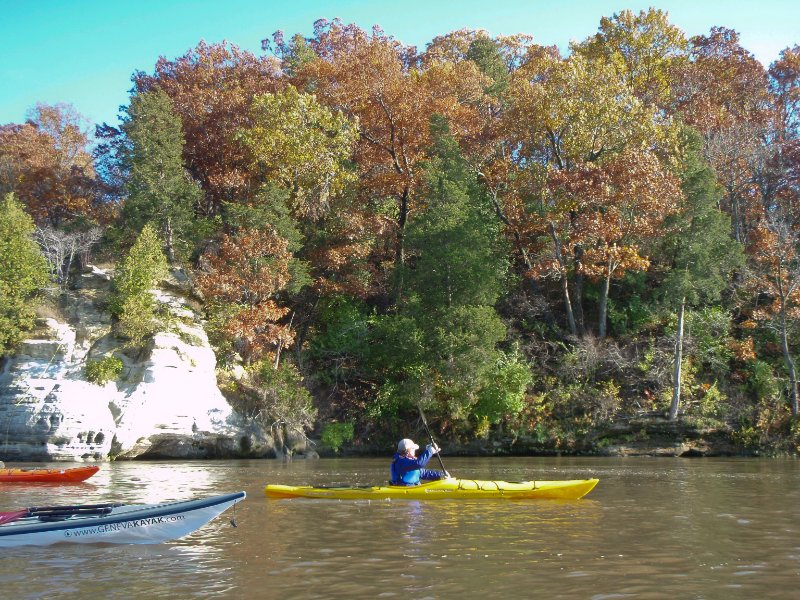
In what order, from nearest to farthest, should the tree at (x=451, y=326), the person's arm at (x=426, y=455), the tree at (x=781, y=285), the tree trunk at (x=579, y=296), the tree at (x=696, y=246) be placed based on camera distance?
the person's arm at (x=426, y=455)
the tree at (x=451, y=326)
the tree at (x=781, y=285)
the tree at (x=696, y=246)
the tree trunk at (x=579, y=296)

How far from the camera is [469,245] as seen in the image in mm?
26859

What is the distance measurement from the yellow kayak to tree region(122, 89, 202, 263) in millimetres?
18337

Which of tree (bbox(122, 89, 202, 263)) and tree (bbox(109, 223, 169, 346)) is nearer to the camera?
tree (bbox(109, 223, 169, 346))

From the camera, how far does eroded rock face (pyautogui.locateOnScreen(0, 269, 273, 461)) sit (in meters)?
23.1

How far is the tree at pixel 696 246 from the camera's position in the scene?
1059 inches

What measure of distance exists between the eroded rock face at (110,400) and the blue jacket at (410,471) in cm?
1155

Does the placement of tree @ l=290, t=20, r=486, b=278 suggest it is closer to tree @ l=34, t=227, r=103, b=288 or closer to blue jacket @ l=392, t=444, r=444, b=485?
tree @ l=34, t=227, r=103, b=288

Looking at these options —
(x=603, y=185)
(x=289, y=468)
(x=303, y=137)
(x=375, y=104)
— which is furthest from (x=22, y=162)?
(x=603, y=185)

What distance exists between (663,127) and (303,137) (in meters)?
13.6

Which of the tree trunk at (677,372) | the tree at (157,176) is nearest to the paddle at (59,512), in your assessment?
the tree trunk at (677,372)

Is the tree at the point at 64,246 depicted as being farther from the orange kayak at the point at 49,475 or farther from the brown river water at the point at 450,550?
the brown river water at the point at 450,550

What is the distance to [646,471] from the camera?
19984 millimetres

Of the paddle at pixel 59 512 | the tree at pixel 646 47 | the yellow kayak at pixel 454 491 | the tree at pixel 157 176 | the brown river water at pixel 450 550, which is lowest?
the brown river water at pixel 450 550

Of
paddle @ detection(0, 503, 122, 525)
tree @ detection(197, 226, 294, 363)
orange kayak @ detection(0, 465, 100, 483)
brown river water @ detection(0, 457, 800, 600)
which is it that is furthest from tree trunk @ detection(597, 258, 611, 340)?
paddle @ detection(0, 503, 122, 525)
